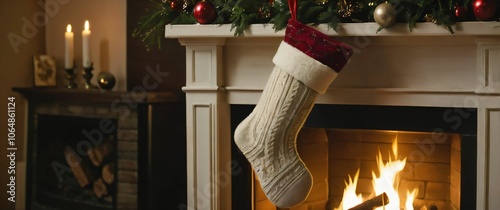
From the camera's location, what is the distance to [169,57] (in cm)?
312

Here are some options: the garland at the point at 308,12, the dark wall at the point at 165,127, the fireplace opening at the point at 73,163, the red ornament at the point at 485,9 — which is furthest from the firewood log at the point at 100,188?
the red ornament at the point at 485,9

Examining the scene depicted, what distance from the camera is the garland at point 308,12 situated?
228 centimetres

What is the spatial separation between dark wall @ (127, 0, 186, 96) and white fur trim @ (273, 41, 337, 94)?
85 cm

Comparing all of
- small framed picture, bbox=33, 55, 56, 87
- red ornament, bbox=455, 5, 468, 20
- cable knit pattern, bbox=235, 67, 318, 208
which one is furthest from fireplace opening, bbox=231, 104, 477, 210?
small framed picture, bbox=33, 55, 56, 87

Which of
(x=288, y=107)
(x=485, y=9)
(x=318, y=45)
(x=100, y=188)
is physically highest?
(x=485, y=9)

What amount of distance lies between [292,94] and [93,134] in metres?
1.25

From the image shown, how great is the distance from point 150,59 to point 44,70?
662mm

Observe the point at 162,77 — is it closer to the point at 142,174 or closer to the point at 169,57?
the point at 169,57

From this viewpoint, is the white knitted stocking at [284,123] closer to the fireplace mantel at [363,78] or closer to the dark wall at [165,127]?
the fireplace mantel at [363,78]

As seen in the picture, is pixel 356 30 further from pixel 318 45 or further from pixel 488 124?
pixel 488 124

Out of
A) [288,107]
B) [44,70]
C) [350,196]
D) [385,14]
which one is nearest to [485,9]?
[385,14]

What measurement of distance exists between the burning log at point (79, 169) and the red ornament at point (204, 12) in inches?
43.1

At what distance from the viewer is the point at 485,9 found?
2.20 meters

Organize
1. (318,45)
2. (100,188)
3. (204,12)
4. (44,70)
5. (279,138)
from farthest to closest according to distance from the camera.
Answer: (44,70) → (100,188) → (204,12) → (279,138) → (318,45)
